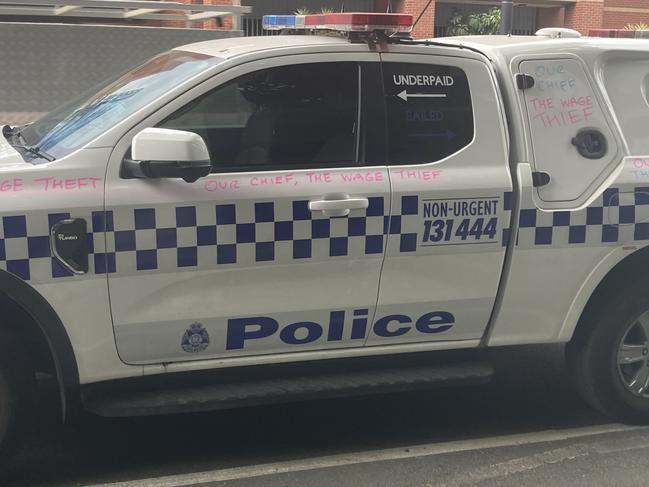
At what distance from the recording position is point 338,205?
314cm

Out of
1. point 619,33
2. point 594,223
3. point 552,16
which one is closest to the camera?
point 594,223

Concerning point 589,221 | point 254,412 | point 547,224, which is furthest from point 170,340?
point 589,221

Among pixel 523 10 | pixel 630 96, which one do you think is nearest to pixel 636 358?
pixel 630 96

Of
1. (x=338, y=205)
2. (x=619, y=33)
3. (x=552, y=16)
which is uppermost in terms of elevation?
(x=552, y=16)

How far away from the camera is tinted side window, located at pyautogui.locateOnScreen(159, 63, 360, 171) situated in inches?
125

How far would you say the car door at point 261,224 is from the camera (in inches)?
117

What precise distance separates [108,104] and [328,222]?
44.1 inches

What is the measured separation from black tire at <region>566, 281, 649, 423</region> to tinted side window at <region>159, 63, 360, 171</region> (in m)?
1.48

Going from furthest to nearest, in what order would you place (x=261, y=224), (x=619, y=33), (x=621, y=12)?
(x=621, y=12) → (x=619, y=33) → (x=261, y=224)

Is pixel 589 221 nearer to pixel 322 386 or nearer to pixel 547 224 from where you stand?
pixel 547 224

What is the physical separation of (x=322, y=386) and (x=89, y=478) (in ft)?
3.54

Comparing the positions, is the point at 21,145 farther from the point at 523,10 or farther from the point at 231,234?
the point at 523,10

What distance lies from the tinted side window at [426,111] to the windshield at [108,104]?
804 millimetres

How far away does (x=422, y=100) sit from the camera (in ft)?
11.1
